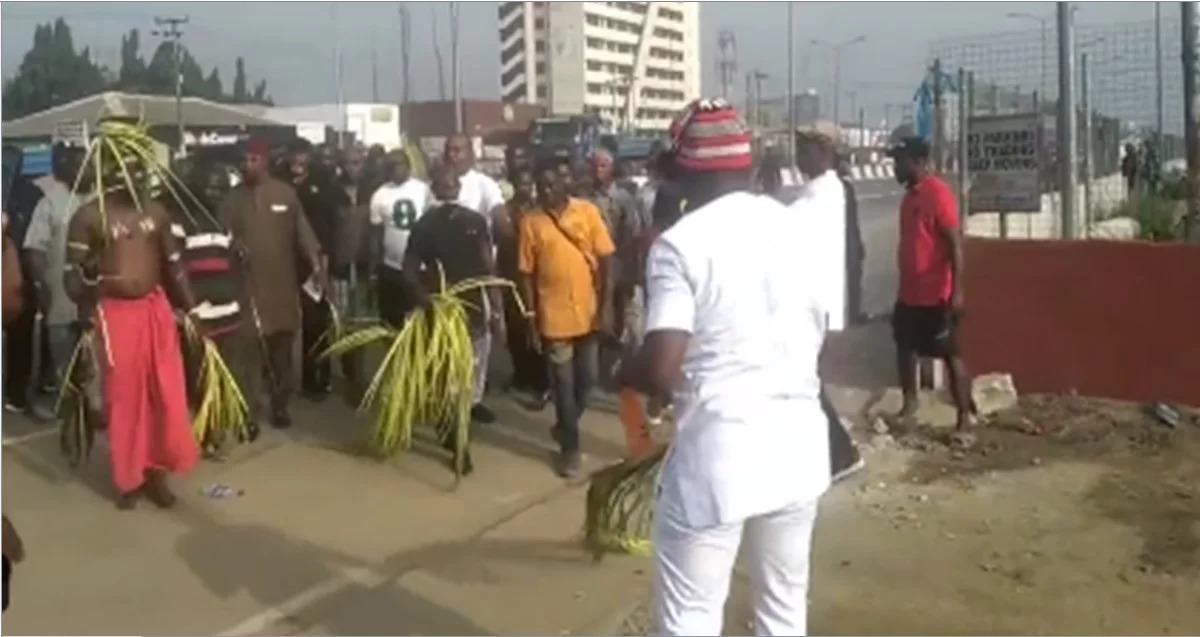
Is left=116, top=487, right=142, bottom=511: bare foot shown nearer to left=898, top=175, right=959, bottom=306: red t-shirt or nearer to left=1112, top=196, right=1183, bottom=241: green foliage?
left=898, top=175, right=959, bottom=306: red t-shirt

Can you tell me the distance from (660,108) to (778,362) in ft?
190

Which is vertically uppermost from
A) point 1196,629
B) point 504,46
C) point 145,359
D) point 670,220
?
point 504,46

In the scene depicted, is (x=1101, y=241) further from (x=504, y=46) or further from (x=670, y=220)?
(x=504, y=46)

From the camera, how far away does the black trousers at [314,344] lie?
32.2ft

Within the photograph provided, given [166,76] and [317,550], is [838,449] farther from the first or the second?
[166,76]

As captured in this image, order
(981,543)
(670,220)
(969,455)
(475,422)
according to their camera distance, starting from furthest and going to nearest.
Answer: (475,422), (969,455), (670,220), (981,543)

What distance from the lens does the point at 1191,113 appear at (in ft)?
34.3

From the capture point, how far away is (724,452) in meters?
3.83

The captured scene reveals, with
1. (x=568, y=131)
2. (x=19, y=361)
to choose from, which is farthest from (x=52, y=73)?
(x=19, y=361)

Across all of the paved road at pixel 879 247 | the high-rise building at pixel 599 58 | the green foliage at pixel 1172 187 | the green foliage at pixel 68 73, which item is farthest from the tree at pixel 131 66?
the green foliage at pixel 1172 187

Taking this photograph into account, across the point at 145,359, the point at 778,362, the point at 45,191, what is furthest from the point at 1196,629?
the point at 45,191

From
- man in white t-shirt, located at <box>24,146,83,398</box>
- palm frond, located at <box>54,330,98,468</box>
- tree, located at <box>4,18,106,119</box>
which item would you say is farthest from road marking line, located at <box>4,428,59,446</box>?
tree, located at <box>4,18,106,119</box>

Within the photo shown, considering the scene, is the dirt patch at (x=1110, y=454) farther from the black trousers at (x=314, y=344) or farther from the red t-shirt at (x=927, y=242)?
the black trousers at (x=314, y=344)

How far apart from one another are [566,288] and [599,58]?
4716 centimetres
